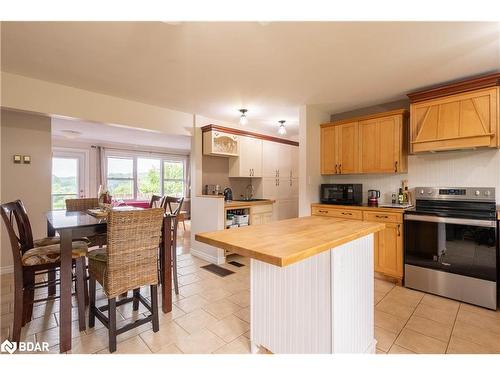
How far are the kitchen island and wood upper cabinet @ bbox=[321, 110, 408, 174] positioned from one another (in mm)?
1982

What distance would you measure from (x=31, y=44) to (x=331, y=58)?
2.61 m

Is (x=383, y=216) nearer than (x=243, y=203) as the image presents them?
Yes

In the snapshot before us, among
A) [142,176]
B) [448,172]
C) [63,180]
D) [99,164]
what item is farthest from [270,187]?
[63,180]

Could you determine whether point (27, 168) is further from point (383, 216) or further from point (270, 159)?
point (383, 216)

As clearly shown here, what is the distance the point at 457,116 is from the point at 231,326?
321cm

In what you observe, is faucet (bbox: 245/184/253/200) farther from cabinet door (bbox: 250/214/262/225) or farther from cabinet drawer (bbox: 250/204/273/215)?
cabinet door (bbox: 250/214/262/225)

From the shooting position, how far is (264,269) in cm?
165

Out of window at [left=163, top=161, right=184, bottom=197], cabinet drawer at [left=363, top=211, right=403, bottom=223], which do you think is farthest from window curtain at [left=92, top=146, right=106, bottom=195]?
cabinet drawer at [left=363, top=211, right=403, bottom=223]

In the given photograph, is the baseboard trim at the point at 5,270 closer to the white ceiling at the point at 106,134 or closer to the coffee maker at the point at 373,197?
the white ceiling at the point at 106,134

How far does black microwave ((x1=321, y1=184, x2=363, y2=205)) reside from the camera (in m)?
3.56

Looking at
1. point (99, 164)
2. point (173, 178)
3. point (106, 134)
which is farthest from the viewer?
point (173, 178)

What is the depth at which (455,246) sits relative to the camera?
8.36 feet

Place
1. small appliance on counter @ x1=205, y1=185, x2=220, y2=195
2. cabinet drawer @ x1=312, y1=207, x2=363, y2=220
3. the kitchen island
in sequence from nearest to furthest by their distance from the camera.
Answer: the kitchen island < cabinet drawer @ x1=312, y1=207, x2=363, y2=220 < small appliance on counter @ x1=205, y1=185, x2=220, y2=195

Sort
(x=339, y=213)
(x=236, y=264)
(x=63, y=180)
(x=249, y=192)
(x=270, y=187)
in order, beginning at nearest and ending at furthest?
(x=339, y=213) → (x=236, y=264) → (x=270, y=187) → (x=249, y=192) → (x=63, y=180)
